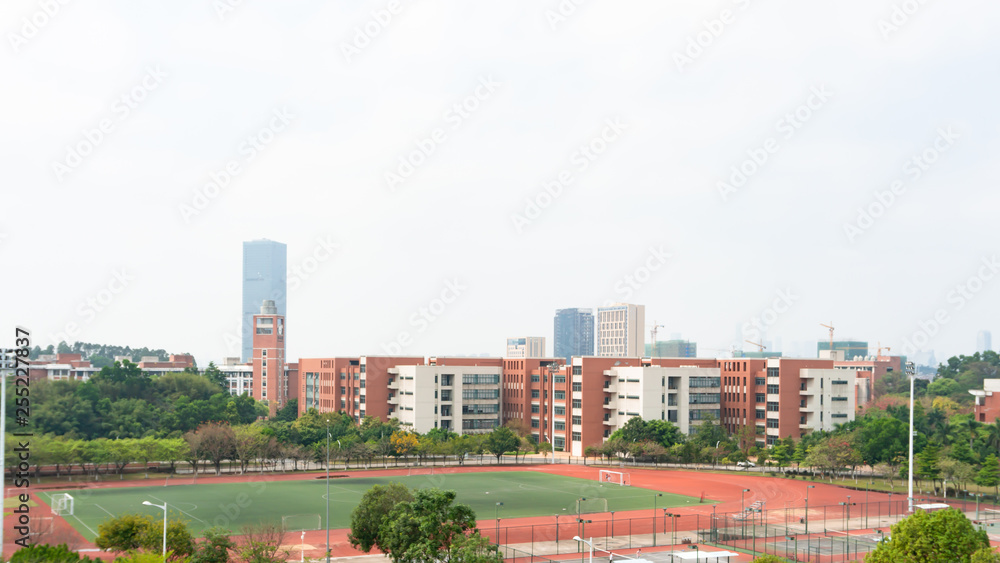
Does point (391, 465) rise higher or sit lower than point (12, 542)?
lower

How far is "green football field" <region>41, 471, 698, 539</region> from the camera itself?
162 feet

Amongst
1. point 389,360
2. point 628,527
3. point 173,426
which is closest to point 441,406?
point 389,360

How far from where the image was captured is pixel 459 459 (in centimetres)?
8244

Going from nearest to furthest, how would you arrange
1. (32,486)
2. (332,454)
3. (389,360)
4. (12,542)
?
(12,542)
(32,486)
(332,454)
(389,360)

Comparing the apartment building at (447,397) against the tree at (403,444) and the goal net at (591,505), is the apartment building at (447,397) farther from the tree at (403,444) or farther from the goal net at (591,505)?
the goal net at (591,505)

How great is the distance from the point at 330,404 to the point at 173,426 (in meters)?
23.9

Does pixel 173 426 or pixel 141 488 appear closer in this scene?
pixel 141 488

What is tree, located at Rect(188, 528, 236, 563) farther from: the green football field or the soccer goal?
the soccer goal

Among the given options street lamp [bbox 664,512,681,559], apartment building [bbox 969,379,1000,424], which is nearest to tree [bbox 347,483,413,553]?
street lamp [bbox 664,512,681,559]

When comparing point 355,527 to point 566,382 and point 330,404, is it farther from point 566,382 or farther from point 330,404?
point 330,404

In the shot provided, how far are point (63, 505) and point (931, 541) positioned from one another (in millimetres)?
46931

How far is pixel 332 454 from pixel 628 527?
36.8m

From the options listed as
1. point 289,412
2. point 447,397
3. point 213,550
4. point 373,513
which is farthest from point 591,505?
point 289,412

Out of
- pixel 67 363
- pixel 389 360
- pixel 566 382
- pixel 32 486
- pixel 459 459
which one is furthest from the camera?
pixel 67 363
